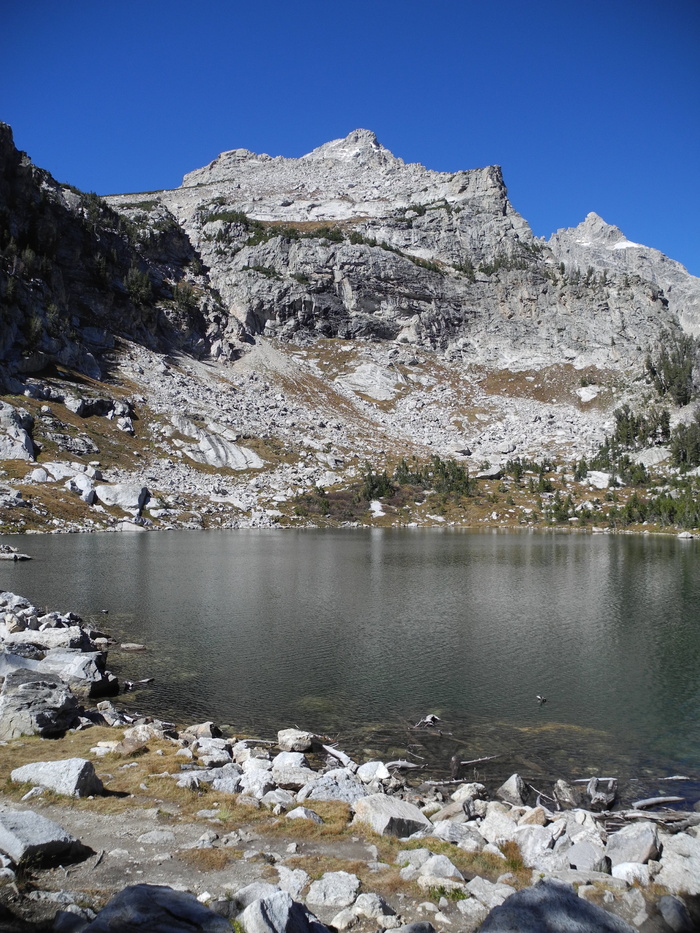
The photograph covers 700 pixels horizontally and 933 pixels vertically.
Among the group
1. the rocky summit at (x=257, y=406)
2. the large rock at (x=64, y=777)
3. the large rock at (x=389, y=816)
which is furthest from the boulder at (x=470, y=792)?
the rocky summit at (x=257, y=406)

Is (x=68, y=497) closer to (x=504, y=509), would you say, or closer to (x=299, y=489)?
(x=299, y=489)

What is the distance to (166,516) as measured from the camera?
9506cm

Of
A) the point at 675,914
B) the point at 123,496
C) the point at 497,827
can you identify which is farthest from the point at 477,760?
the point at 123,496

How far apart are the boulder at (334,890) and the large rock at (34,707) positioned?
35.1 ft

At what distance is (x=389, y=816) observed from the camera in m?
12.1

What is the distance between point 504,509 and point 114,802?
4616 inches

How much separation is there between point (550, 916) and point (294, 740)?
11372 millimetres

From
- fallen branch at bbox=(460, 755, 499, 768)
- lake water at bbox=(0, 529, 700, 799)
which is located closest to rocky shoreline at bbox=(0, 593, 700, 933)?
fallen branch at bbox=(460, 755, 499, 768)

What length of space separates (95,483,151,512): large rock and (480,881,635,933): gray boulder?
92353 mm

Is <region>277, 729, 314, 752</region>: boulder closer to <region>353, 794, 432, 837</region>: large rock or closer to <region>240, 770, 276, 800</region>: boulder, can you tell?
<region>240, 770, 276, 800</region>: boulder

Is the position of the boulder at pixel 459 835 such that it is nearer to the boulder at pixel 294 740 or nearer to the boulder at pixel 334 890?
the boulder at pixel 334 890

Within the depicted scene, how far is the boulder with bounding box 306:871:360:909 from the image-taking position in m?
9.02

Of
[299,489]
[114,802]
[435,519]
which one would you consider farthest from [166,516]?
[114,802]

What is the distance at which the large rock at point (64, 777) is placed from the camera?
11945 millimetres
